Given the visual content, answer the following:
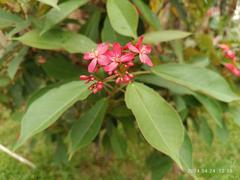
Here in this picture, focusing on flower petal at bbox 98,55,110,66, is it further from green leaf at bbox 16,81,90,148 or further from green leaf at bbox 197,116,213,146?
green leaf at bbox 197,116,213,146

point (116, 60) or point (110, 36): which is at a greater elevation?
point (116, 60)

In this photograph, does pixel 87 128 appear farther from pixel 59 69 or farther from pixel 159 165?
pixel 159 165

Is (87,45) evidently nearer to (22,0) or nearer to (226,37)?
(22,0)

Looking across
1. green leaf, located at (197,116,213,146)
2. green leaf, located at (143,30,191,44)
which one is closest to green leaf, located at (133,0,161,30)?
green leaf, located at (143,30,191,44)

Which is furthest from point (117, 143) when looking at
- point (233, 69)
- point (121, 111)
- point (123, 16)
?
point (123, 16)

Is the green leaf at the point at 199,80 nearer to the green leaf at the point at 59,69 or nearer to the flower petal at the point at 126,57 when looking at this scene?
the flower petal at the point at 126,57
